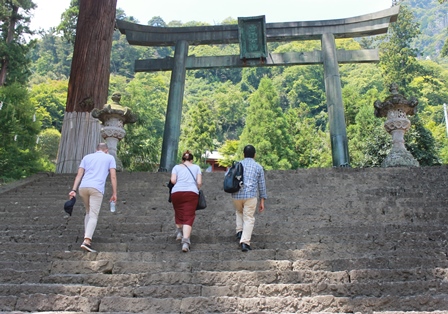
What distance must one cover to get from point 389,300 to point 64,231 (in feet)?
13.3

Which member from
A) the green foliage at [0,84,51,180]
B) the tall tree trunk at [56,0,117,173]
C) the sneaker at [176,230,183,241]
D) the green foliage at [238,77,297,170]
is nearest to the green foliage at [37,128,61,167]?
the green foliage at [0,84,51,180]

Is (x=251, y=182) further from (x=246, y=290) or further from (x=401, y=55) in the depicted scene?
(x=401, y=55)

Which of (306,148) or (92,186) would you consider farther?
(306,148)

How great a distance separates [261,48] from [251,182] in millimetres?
8225

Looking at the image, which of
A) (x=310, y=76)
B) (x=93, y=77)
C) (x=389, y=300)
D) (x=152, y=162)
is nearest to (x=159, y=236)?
(x=389, y=300)

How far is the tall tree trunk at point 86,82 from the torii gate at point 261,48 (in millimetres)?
1250

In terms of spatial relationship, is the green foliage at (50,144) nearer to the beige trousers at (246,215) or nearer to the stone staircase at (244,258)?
the stone staircase at (244,258)

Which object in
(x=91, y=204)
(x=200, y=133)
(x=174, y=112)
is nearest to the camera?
(x=91, y=204)

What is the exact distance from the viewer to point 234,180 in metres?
4.85

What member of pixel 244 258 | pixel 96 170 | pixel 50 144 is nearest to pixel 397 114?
pixel 244 258

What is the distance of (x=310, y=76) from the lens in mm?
47000

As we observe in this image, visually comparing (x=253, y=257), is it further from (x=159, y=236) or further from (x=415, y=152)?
(x=415, y=152)

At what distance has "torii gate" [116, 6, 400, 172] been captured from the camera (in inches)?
477

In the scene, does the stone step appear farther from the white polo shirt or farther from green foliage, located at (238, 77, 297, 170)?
green foliage, located at (238, 77, 297, 170)
